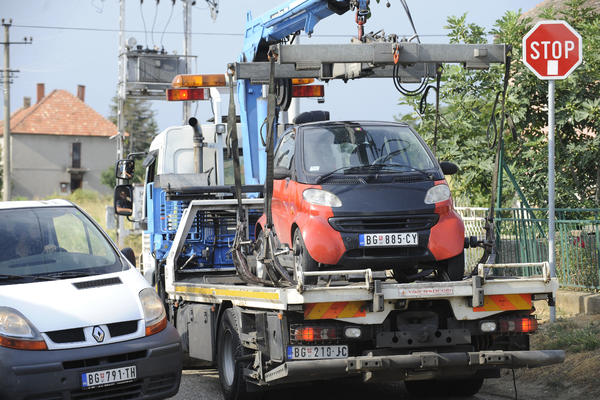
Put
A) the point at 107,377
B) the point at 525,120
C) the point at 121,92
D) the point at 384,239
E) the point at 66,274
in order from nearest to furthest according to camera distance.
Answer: the point at 107,377 → the point at 66,274 → the point at 384,239 → the point at 525,120 → the point at 121,92

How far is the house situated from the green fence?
73448 millimetres

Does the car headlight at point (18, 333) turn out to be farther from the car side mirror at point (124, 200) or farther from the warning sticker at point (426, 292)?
the car side mirror at point (124, 200)

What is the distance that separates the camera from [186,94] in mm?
13406

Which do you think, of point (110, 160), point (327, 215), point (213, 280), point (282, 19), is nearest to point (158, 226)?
point (213, 280)

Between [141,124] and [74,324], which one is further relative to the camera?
[141,124]

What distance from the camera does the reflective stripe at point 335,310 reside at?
7.52m

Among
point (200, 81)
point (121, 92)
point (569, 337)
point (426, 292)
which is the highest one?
point (121, 92)

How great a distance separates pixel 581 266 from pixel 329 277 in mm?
5709

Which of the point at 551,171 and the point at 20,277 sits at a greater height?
the point at 551,171

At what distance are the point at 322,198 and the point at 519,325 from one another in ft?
6.63

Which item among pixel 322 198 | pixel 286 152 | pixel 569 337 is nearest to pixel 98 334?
pixel 322 198

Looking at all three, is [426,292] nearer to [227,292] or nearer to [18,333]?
[227,292]

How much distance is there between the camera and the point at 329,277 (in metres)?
7.96

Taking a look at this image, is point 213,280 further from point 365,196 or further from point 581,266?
point 581,266
